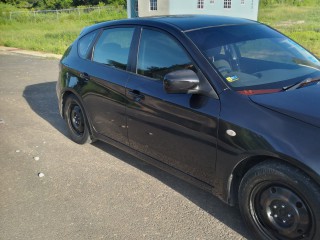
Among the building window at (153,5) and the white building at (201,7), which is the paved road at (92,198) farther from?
the building window at (153,5)

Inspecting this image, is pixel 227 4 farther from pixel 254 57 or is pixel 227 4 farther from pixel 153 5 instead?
pixel 254 57

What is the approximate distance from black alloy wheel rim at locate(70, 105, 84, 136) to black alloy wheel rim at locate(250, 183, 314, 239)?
281 cm

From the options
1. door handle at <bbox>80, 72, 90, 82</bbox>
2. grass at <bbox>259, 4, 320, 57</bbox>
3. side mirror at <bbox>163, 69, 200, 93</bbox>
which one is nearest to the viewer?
side mirror at <bbox>163, 69, 200, 93</bbox>

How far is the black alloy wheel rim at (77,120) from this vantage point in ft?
16.0

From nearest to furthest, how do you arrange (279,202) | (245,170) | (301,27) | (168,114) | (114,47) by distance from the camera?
(279,202) < (245,170) < (168,114) < (114,47) < (301,27)

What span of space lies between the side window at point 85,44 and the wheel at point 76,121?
1.99ft

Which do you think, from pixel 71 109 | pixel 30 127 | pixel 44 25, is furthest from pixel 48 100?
pixel 44 25

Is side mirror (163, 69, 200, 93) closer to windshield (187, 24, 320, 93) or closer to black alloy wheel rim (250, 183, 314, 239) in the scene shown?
windshield (187, 24, 320, 93)

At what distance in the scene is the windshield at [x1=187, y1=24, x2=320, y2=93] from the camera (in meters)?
3.03

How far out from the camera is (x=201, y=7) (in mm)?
36344

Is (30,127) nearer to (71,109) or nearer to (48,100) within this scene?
(71,109)

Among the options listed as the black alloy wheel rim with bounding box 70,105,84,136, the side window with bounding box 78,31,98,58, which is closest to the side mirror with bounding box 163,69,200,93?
the side window with bounding box 78,31,98,58

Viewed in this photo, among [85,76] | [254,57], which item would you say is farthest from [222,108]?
[85,76]

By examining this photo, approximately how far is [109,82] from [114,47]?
43 centimetres
